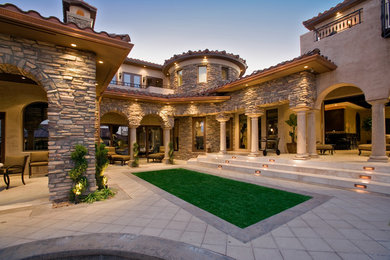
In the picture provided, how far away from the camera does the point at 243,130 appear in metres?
13.1

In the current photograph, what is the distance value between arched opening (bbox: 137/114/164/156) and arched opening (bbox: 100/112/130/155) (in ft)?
4.04

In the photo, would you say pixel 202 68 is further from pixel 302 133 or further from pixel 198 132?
pixel 302 133

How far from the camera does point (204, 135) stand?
13078mm

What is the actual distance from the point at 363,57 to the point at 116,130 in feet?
49.5

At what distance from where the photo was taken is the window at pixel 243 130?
42.3 ft

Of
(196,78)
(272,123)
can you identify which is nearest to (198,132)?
(196,78)

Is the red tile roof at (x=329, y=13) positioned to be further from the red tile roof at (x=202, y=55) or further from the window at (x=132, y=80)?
the window at (x=132, y=80)

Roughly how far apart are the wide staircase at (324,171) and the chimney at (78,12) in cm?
856

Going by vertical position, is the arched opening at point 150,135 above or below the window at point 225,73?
below

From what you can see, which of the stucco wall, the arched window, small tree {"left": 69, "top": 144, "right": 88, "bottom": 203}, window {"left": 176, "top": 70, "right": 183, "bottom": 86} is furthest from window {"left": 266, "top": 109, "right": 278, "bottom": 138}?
the arched window

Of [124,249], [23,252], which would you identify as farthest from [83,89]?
[124,249]

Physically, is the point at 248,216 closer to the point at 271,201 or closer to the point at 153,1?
the point at 271,201

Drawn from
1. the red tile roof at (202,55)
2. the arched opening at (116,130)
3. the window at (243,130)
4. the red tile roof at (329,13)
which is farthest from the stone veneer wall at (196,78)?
the red tile roof at (329,13)

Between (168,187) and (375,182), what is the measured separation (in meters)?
6.09
